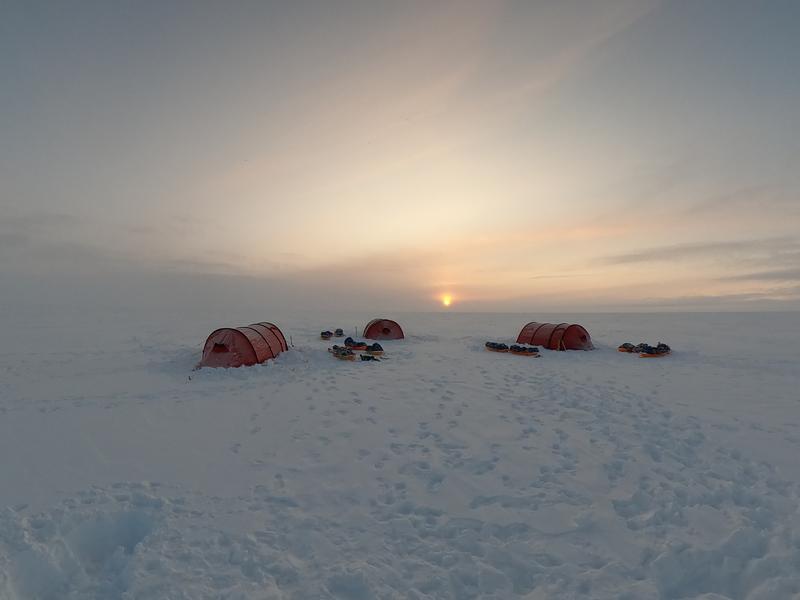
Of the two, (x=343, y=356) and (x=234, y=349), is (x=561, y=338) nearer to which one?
(x=343, y=356)

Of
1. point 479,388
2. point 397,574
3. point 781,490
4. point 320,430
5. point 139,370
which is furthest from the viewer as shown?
point 139,370

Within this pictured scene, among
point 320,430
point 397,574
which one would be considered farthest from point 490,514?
point 320,430

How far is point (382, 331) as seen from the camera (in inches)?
993

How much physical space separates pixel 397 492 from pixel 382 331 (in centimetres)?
1898

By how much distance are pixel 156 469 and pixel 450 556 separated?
514 cm

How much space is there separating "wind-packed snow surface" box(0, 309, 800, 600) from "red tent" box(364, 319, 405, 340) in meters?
12.4

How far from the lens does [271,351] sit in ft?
54.0

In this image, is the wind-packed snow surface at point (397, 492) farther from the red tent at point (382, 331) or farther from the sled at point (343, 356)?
the red tent at point (382, 331)

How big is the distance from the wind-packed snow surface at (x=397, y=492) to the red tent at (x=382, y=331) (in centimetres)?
1236

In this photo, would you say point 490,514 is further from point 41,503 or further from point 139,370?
point 139,370

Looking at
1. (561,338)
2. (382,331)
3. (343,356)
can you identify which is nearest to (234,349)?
(343,356)

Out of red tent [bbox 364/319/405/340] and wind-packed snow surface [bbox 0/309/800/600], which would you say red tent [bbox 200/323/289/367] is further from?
red tent [bbox 364/319/405/340]

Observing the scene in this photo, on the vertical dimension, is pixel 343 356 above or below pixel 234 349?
below

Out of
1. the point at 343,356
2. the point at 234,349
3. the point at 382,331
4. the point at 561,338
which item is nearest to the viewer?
the point at 234,349
